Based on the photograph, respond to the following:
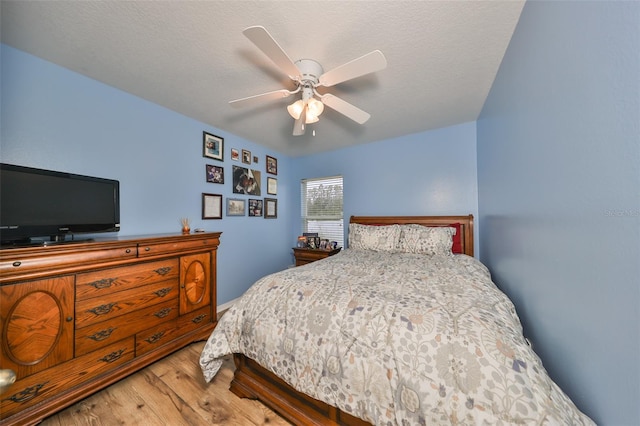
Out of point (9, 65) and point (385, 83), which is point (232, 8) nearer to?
point (385, 83)

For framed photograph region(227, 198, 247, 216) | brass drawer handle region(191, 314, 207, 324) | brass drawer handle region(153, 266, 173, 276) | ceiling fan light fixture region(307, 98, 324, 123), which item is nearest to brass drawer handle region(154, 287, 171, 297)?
brass drawer handle region(153, 266, 173, 276)

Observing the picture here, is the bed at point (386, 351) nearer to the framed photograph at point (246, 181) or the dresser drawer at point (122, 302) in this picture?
the dresser drawer at point (122, 302)

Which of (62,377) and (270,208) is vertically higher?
(270,208)

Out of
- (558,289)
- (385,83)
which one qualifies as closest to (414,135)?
(385,83)

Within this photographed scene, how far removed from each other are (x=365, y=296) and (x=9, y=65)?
2.85 m

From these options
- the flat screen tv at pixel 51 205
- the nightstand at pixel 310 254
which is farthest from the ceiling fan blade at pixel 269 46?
the nightstand at pixel 310 254

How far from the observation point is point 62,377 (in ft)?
4.34

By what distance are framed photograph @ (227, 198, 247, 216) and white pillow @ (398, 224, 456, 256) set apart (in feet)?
7.37

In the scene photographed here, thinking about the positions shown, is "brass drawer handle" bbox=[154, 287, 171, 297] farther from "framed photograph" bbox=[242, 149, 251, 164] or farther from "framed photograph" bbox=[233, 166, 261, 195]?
"framed photograph" bbox=[242, 149, 251, 164]

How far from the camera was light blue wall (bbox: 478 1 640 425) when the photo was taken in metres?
0.62

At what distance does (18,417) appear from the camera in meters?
1.17

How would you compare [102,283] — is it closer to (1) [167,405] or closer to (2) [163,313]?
(2) [163,313]

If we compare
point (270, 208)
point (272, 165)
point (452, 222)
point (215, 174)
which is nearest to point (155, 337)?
point (215, 174)

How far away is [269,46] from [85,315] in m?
2.06
